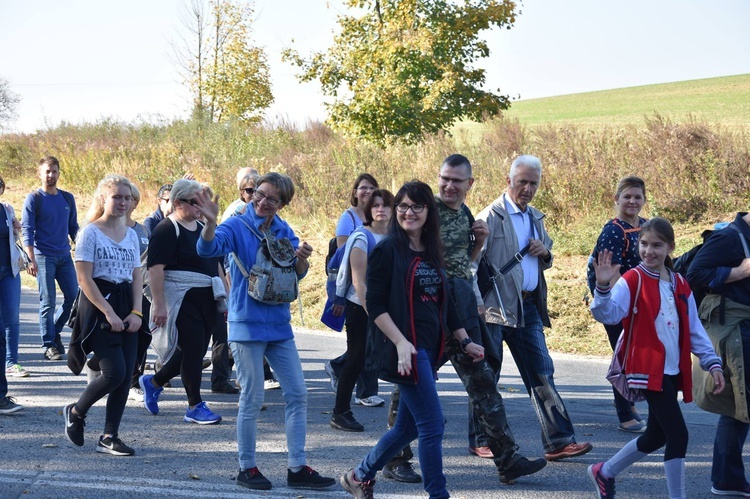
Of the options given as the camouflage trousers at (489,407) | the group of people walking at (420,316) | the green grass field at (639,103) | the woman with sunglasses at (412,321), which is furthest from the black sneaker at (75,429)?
the green grass field at (639,103)

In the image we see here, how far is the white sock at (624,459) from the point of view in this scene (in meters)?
5.23

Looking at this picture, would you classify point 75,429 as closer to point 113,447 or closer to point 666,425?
point 113,447

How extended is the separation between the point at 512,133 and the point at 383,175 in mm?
3013

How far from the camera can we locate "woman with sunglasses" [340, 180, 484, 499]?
4.94 meters

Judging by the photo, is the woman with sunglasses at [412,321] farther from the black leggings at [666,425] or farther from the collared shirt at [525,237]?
the collared shirt at [525,237]

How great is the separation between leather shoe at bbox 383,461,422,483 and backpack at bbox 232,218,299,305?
1296 mm

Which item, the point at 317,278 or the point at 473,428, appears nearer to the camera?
the point at 473,428

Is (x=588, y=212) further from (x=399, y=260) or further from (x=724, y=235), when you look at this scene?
(x=399, y=260)

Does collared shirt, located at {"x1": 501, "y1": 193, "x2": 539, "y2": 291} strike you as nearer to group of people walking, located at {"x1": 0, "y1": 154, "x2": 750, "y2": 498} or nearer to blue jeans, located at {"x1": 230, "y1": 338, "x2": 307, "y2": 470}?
group of people walking, located at {"x1": 0, "y1": 154, "x2": 750, "y2": 498}

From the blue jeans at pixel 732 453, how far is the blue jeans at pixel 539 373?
1063 millimetres

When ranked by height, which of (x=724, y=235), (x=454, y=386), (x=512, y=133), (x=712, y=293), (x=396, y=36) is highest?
(x=396, y=36)

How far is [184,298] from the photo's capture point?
293 inches

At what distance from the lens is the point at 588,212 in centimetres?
1692

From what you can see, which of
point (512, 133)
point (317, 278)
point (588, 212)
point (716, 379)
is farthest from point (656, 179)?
point (716, 379)
